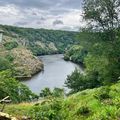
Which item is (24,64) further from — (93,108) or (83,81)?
(93,108)

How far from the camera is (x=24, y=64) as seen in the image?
173875mm

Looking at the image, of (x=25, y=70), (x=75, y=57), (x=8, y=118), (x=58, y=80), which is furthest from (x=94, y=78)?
(x=75, y=57)

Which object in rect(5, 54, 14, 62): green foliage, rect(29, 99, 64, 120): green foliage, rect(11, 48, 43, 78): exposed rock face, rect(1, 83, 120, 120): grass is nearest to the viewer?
rect(29, 99, 64, 120): green foliage

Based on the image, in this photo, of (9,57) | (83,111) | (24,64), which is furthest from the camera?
(9,57)

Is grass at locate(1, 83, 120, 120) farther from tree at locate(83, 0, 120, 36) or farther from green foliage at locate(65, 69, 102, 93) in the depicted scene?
green foliage at locate(65, 69, 102, 93)

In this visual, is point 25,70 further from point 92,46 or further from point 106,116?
point 106,116

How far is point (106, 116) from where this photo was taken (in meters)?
A: 23.0

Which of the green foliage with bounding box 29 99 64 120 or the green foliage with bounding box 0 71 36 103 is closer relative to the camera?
the green foliage with bounding box 29 99 64 120

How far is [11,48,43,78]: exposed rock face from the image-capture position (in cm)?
15410

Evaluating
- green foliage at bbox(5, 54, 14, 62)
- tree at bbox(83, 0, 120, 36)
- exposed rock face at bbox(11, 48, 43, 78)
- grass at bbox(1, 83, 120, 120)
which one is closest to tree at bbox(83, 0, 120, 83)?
tree at bbox(83, 0, 120, 36)

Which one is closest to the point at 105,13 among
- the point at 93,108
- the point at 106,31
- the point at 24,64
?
the point at 106,31

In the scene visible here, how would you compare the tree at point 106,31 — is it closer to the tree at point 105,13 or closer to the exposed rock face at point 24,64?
the tree at point 105,13

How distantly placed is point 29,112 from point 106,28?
2807 centimetres

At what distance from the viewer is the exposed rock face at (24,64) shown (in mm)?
154100
